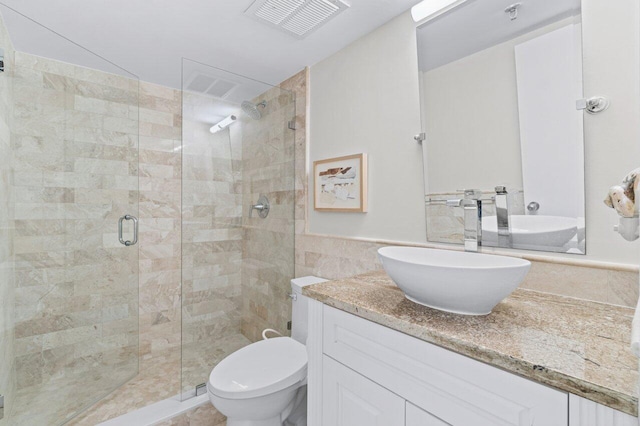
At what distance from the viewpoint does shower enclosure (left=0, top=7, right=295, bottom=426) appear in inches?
64.4

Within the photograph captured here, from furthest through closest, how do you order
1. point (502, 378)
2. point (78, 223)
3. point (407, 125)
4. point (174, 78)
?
point (174, 78) < point (78, 223) < point (407, 125) < point (502, 378)

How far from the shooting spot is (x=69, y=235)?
6.05 feet

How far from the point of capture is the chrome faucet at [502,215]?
3.97ft

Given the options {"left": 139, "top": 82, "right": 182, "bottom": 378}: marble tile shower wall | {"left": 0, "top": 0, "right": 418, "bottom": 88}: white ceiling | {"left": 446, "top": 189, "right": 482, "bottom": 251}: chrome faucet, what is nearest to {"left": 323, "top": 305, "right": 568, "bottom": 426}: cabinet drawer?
{"left": 446, "top": 189, "right": 482, "bottom": 251}: chrome faucet

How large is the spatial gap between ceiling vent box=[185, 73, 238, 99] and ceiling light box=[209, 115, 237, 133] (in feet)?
0.46

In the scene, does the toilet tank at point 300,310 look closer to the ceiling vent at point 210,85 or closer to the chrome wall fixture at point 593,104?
the ceiling vent at point 210,85

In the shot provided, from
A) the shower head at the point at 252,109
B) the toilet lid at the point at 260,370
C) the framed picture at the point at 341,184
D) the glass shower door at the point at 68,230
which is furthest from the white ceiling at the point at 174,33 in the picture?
the toilet lid at the point at 260,370

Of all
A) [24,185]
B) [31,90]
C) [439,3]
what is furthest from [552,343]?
[31,90]

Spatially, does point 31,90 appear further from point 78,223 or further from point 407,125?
point 407,125

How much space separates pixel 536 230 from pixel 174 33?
2150mm

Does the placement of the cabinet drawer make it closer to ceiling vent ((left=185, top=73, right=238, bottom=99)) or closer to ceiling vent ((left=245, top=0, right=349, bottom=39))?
ceiling vent ((left=245, top=0, right=349, bottom=39))

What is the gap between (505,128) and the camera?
120cm

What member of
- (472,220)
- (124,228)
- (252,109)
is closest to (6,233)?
(124,228)

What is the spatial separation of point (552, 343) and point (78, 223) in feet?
7.80
